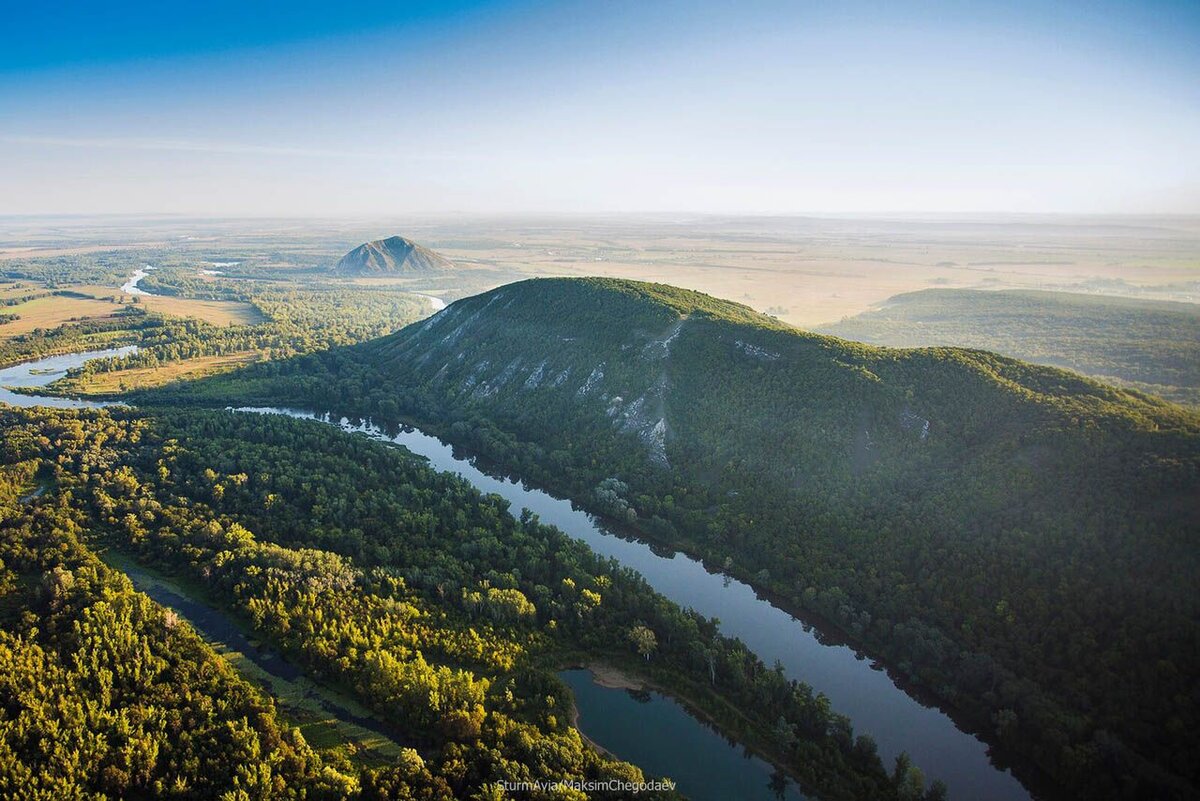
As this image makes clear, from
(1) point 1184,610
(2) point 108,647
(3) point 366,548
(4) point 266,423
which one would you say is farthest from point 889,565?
(4) point 266,423

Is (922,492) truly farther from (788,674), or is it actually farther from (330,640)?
(330,640)

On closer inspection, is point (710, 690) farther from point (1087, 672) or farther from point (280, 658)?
point (280, 658)

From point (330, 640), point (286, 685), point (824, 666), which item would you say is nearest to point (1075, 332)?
point (824, 666)

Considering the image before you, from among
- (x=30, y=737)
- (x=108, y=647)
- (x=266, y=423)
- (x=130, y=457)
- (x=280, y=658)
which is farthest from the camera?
(x=266, y=423)

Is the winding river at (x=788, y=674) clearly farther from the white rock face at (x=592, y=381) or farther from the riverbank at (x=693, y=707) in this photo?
the white rock face at (x=592, y=381)

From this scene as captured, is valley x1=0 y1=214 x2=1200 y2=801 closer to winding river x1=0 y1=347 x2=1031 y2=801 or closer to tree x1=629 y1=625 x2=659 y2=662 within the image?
winding river x1=0 y1=347 x2=1031 y2=801

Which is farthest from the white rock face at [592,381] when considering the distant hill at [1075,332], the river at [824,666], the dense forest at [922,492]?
the distant hill at [1075,332]
